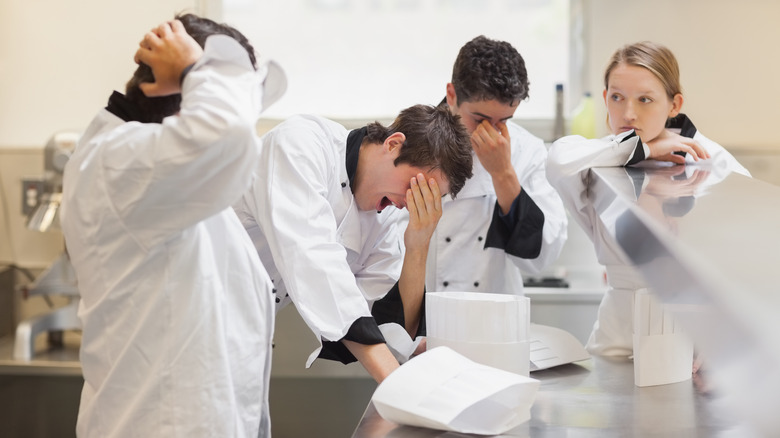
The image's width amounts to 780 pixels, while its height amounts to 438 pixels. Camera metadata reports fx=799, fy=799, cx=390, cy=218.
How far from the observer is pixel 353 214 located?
5.93 ft

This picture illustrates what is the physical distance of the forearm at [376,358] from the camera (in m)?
1.43

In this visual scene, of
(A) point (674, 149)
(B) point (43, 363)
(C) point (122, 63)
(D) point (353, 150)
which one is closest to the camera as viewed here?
(A) point (674, 149)

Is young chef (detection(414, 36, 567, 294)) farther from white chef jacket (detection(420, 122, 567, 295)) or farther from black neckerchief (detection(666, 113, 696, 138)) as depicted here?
black neckerchief (detection(666, 113, 696, 138))

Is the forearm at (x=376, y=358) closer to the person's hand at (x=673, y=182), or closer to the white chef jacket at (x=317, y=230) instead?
the white chef jacket at (x=317, y=230)

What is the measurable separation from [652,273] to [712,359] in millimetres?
277

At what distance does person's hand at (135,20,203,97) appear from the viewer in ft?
3.97

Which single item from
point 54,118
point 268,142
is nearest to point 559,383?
point 268,142

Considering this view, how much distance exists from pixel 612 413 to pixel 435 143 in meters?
0.68

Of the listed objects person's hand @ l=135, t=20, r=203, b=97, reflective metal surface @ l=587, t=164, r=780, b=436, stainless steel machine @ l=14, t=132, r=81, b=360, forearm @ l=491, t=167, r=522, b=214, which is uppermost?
person's hand @ l=135, t=20, r=203, b=97

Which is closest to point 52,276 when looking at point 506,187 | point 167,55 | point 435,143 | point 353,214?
point 353,214

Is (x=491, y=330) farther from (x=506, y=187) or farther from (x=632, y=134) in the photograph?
(x=506, y=187)

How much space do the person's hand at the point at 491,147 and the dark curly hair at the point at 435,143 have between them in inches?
14.5

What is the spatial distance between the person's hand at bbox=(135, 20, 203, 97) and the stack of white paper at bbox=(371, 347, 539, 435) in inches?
22.1

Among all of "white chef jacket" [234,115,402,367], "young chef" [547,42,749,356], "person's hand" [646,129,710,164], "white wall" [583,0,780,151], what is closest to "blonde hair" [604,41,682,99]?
"young chef" [547,42,749,356]
